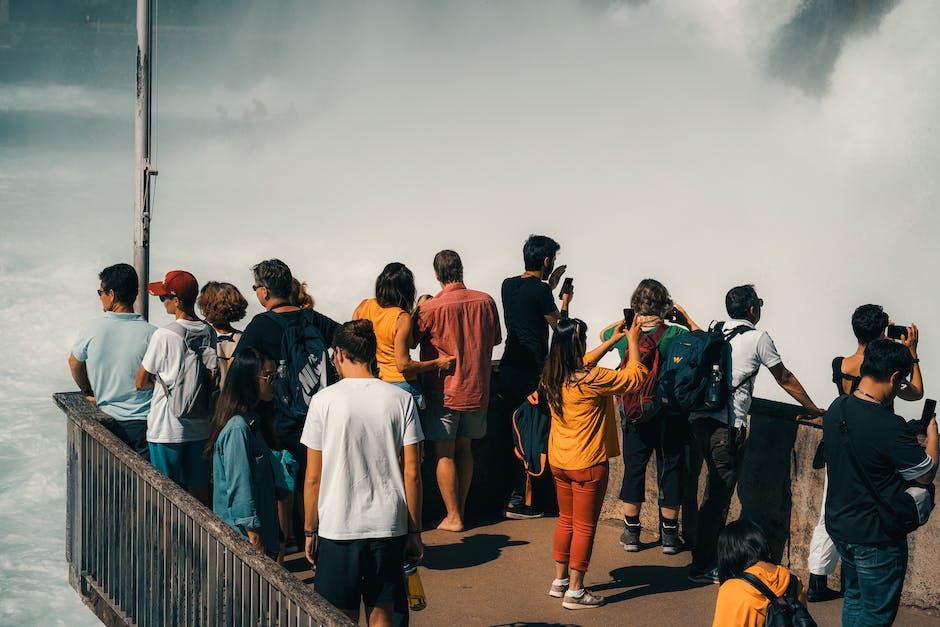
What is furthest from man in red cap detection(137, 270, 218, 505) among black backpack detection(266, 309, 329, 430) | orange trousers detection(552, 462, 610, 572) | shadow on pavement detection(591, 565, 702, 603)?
shadow on pavement detection(591, 565, 702, 603)

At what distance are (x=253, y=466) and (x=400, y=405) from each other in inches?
39.5

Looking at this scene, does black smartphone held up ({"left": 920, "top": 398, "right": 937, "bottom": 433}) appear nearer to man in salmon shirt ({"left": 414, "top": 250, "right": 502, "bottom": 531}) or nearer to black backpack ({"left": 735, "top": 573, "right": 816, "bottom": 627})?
black backpack ({"left": 735, "top": 573, "right": 816, "bottom": 627})

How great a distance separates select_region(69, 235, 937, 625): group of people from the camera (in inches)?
172

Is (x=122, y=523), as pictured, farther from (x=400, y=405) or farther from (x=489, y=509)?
(x=489, y=509)

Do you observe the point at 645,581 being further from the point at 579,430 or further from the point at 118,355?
the point at 118,355

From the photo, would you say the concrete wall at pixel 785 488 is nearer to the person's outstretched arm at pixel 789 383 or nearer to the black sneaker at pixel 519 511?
the person's outstretched arm at pixel 789 383

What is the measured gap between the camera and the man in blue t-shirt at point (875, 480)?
178 inches

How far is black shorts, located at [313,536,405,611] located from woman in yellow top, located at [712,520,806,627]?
1337 millimetres

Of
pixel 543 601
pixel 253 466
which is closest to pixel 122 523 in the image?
pixel 253 466

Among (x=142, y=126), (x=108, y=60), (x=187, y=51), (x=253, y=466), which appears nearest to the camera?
(x=253, y=466)

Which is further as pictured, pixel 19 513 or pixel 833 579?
pixel 19 513

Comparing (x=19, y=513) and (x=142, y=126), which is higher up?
(x=142, y=126)

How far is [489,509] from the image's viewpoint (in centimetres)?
752

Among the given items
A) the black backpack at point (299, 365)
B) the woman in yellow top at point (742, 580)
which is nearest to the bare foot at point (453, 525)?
the black backpack at point (299, 365)
